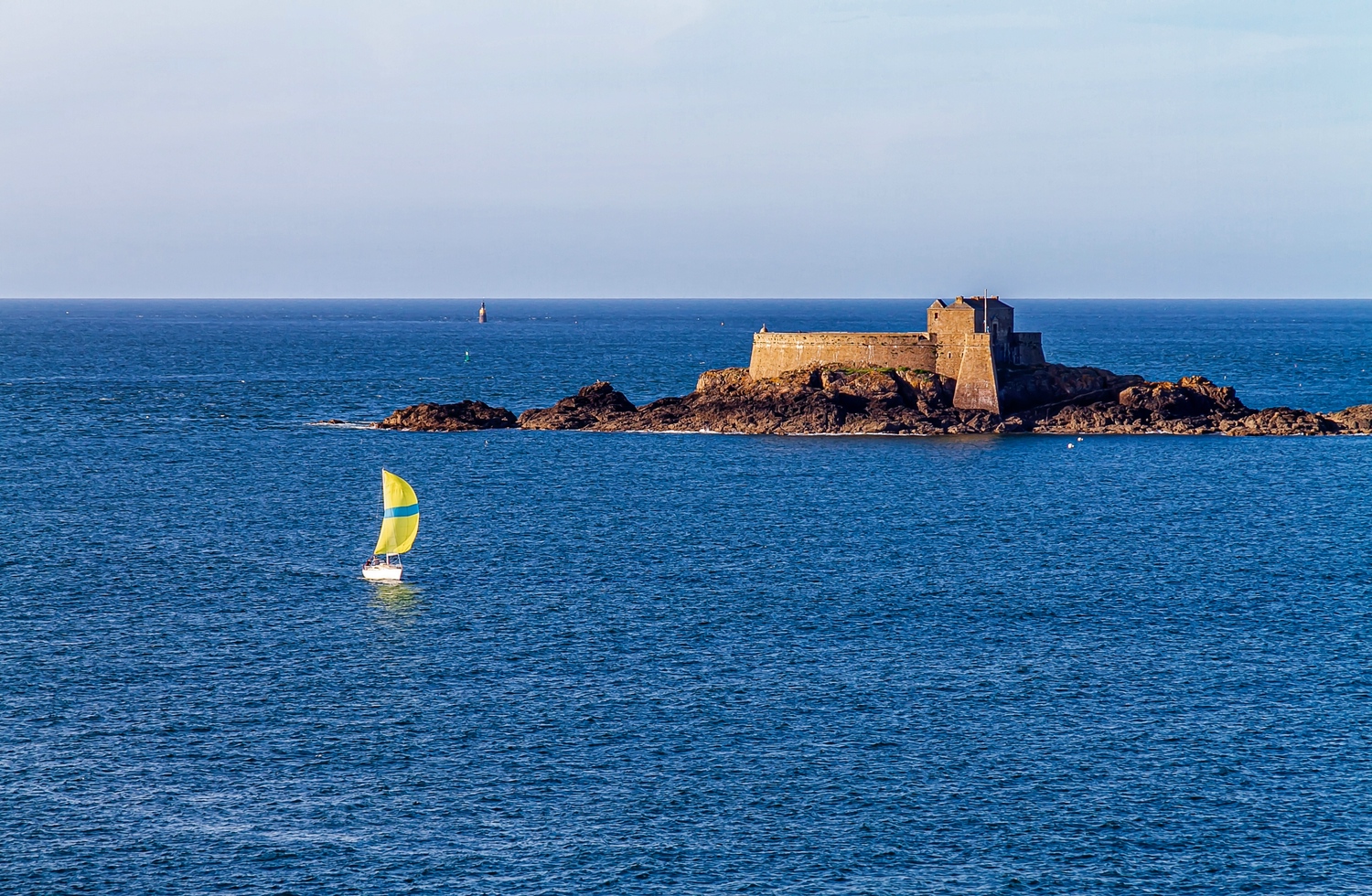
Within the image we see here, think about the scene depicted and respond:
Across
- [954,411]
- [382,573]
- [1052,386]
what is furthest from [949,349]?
[382,573]

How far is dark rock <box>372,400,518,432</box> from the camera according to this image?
116062mm

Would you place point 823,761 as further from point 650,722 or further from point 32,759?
point 32,759

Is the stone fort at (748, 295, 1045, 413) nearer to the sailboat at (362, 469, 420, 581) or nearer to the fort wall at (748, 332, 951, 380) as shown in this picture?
the fort wall at (748, 332, 951, 380)

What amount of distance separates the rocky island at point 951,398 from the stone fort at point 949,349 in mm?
85

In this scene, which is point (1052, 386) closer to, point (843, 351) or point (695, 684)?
point (843, 351)

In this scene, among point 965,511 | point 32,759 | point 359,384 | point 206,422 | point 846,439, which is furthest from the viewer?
point 359,384

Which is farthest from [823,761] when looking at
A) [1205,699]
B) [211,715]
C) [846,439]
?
[846,439]

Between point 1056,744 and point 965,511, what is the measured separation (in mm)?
36876

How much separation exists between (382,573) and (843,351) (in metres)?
55.8

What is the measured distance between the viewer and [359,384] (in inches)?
6373

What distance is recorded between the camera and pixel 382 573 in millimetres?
64125

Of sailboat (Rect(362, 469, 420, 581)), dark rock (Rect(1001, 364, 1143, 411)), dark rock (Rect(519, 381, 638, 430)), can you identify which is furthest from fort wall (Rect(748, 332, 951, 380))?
sailboat (Rect(362, 469, 420, 581))

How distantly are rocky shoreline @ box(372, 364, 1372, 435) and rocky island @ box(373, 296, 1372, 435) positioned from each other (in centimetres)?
9

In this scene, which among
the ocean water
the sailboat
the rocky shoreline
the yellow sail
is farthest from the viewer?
the rocky shoreline
